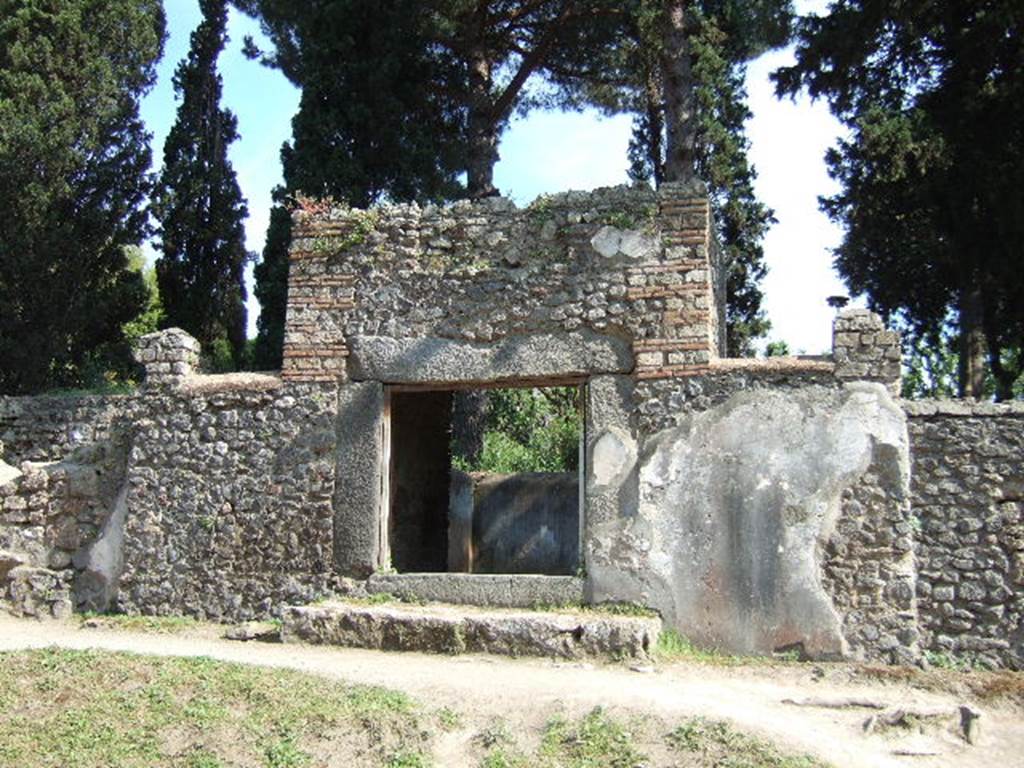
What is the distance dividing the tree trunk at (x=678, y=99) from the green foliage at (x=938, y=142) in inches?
52.7

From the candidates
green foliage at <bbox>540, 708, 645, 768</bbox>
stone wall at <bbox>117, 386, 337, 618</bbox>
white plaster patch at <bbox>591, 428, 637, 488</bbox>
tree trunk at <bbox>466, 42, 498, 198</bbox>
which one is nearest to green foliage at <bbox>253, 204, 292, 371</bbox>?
tree trunk at <bbox>466, 42, 498, 198</bbox>

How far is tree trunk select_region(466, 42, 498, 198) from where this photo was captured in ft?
53.6

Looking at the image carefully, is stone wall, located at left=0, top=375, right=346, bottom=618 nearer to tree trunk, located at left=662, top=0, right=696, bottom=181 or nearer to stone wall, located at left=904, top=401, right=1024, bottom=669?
stone wall, located at left=904, top=401, right=1024, bottom=669

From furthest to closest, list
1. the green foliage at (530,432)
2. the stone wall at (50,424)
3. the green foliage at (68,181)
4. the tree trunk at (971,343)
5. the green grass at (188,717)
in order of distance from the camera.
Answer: the green foliage at (530,432) < the green foliage at (68,181) < the tree trunk at (971,343) < the stone wall at (50,424) < the green grass at (188,717)

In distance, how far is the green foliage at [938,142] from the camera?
14.9m

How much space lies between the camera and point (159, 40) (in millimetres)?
18922

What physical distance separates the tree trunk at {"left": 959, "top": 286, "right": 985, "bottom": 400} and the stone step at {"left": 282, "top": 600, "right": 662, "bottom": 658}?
9.27 metres

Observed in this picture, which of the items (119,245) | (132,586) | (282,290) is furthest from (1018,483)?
(119,245)

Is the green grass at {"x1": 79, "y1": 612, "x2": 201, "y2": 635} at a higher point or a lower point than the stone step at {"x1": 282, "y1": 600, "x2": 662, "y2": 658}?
lower

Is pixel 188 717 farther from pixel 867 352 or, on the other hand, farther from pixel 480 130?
pixel 480 130

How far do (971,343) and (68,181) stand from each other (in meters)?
13.7

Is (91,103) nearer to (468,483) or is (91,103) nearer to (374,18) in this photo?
(374,18)

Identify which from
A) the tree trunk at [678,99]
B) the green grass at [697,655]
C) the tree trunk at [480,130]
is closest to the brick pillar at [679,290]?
the green grass at [697,655]

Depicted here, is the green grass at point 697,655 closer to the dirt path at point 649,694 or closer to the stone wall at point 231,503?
the dirt path at point 649,694
